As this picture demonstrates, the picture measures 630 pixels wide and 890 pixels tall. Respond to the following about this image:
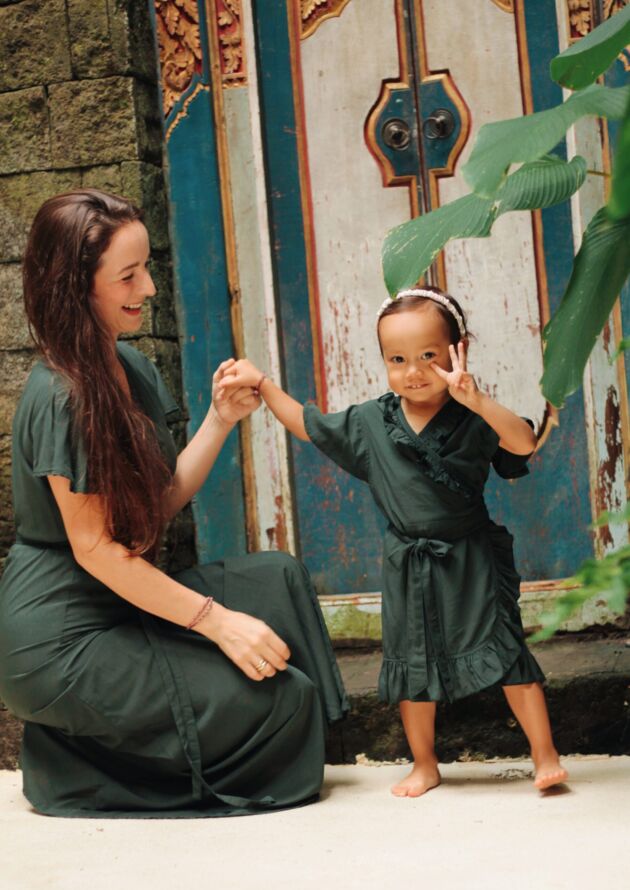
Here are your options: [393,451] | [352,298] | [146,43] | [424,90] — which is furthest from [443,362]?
[146,43]

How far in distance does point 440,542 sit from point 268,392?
54 cm

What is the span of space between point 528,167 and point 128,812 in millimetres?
1620

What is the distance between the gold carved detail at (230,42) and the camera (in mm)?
3494

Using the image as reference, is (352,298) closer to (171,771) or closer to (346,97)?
(346,97)

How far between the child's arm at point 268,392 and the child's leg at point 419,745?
0.66 metres

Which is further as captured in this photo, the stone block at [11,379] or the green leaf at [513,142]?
the stone block at [11,379]

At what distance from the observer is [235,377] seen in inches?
114

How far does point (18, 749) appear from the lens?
131 inches

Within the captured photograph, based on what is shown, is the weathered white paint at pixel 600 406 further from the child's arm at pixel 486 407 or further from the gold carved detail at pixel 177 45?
the gold carved detail at pixel 177 45

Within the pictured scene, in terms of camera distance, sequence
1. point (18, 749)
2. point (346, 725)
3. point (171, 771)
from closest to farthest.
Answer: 1. point (171, 771)
2. point (346, 725)
3. point (18, 749)

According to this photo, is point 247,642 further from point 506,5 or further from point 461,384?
point 506,5

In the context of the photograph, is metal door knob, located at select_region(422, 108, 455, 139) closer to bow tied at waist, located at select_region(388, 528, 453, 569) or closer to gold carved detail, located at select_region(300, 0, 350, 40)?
gold carved detail, located at select_region(300, 0, 350, 40)

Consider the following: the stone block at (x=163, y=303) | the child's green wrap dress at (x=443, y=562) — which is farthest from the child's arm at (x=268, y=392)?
the stone block at (x=163, y=303)

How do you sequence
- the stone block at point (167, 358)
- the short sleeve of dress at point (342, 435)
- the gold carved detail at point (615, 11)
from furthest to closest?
the stone block at point (167, 358), the gold carved detail at point (615, 11), the short sleeve of dress at point (342, 435)
